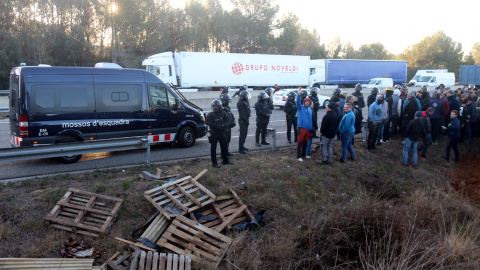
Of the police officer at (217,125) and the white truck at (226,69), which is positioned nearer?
the police officer at (217,125)

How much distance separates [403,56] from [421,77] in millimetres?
34069

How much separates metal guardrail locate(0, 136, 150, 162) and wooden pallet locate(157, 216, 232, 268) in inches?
109

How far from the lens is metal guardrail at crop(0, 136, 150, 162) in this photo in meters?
6.85

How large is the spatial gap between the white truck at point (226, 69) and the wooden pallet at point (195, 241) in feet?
79.9

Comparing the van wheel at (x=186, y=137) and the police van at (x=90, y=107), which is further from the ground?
the police van at (x=90, y=107)

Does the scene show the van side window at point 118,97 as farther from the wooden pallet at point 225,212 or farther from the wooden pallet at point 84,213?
the wooden pallet at point 225,212

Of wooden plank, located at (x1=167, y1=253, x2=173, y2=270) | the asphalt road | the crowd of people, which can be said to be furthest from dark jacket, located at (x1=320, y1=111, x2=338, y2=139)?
wooden plank, located at (x1=167, y1=253, x2=173, y2=270)

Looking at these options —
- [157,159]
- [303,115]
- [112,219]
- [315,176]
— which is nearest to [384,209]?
[315,176]

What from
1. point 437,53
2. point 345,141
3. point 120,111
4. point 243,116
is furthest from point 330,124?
point 437,53

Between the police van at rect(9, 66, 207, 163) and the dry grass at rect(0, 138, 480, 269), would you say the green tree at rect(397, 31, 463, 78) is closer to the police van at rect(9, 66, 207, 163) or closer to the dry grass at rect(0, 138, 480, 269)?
the dry grass at rect(0, 138, 480, 269)

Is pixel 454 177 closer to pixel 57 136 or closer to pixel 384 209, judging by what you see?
pixel 384 209

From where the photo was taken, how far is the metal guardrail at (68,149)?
685 cm

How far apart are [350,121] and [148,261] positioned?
657 centimetres

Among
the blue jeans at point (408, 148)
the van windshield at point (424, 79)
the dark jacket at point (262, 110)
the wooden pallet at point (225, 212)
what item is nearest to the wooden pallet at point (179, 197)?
the wooden pallet at point (225, 212)
